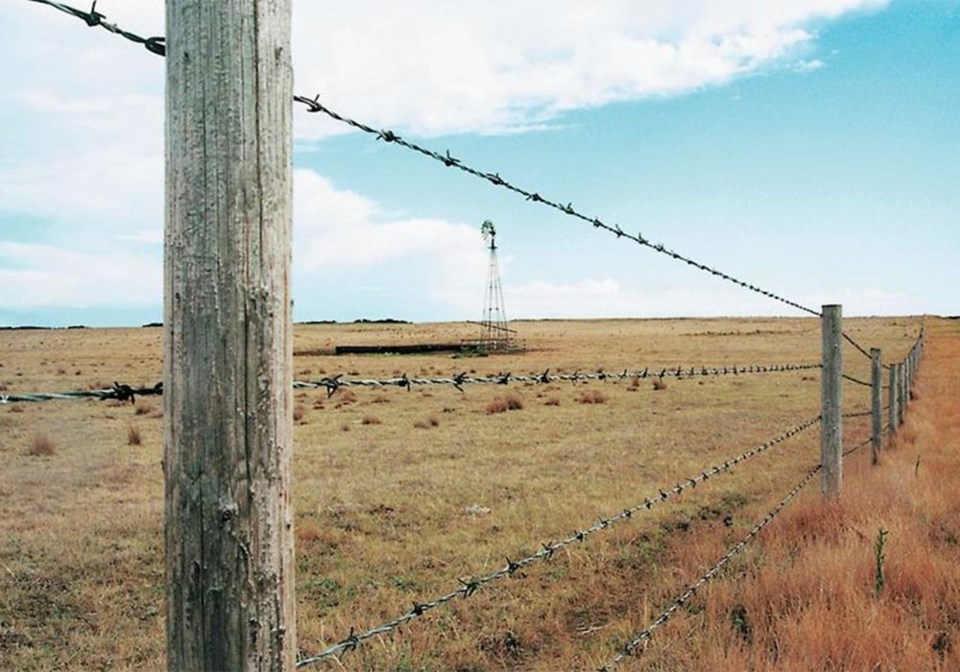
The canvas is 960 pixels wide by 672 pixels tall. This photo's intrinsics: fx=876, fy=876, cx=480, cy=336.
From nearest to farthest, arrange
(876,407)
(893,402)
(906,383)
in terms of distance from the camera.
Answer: (876,407) < (893,402) < (906,383)

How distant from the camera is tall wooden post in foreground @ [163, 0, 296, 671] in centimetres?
166

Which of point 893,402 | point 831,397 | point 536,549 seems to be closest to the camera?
point 831,397

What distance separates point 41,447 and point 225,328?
13944mm

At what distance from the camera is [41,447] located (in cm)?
1388

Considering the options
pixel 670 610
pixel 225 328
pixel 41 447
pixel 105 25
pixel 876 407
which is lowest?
pixel 41 447

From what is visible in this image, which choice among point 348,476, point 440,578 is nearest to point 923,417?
point 348,476

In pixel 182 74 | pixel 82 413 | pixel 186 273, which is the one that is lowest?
pixel 82 413

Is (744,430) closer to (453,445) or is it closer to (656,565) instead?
(453,445)

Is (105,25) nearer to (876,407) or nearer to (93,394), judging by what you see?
(93,394)

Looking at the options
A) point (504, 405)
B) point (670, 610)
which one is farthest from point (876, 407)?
point (504, 405)

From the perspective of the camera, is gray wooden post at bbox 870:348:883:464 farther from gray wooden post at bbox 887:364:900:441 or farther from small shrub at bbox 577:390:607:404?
small shrub at bbox 577:390:607:404

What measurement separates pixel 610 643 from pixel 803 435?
10947 millimetres

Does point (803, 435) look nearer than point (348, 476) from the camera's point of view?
No

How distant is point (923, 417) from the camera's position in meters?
13.5
